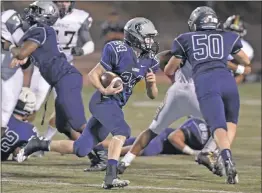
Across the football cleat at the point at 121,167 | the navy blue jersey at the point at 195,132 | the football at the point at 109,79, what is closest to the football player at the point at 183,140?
the navy blue jersey at the point at 195,132

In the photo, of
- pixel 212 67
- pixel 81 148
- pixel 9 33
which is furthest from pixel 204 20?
pixel 9 33

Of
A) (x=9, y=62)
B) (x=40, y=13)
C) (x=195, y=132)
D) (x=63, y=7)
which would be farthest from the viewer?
(x=63, y=7)

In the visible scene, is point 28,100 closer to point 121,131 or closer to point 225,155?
point 121,131

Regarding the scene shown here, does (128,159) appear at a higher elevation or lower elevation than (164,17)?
higher

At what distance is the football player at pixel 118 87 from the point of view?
659cm

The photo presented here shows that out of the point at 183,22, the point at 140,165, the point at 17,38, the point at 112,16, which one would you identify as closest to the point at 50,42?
the point at 17,38

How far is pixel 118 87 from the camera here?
21.6ft

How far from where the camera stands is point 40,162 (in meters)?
8.35

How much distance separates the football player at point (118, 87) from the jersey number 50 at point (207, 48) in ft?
1.06

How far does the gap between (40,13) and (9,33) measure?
2.67 feet

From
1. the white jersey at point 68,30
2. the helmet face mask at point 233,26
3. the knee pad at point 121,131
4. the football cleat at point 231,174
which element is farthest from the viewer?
the helmet face mask at point 233,26

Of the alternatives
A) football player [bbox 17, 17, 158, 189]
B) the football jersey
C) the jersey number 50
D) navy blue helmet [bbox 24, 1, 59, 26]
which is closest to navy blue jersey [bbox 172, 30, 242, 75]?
the jersey number 50

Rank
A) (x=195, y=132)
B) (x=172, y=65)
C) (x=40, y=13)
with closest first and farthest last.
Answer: (x=172, y=65)
(x=40, y=13)
(x=195, y=132)

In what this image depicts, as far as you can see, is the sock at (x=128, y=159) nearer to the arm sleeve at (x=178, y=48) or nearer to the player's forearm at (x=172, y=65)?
the player's forearm at (x=172, y=65)
